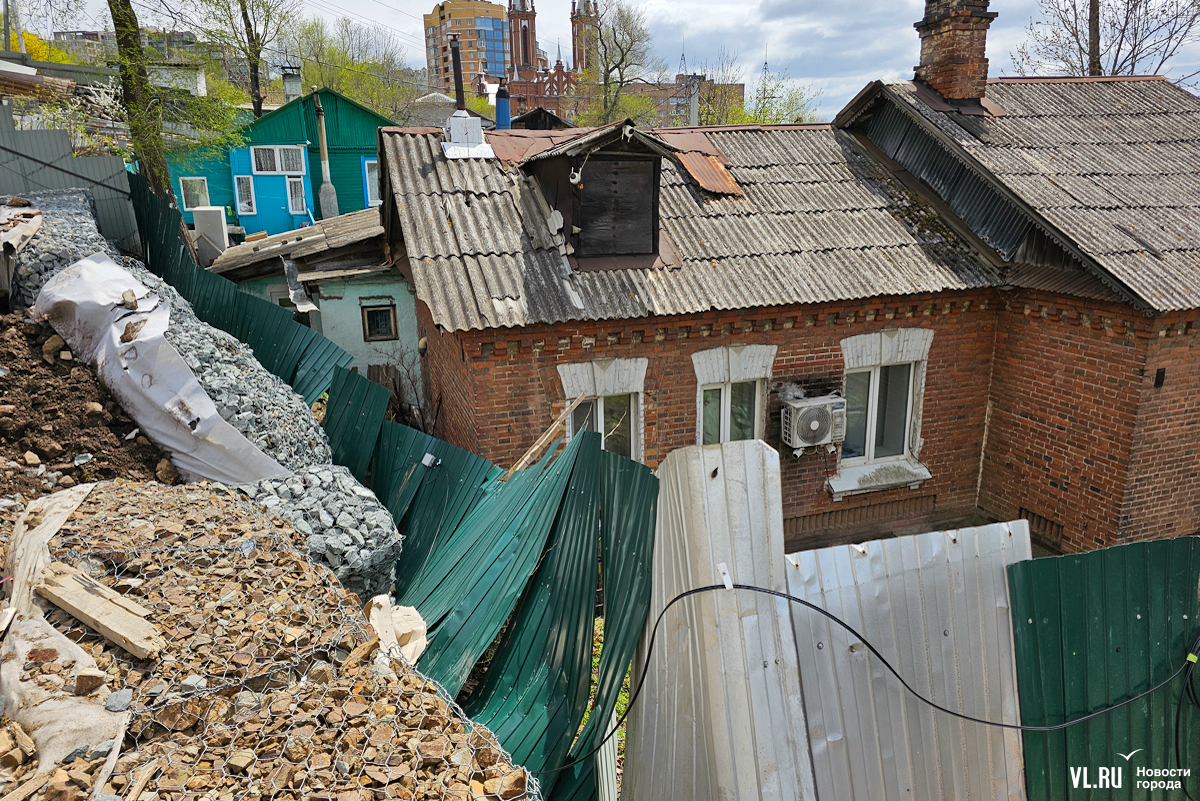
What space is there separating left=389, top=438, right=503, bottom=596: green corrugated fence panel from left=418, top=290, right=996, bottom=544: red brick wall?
1.46 metres

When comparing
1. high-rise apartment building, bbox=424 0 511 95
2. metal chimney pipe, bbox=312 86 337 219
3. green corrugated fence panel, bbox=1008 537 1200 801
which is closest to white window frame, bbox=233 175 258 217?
metal chimney pipe, bbox=312 86 337 219

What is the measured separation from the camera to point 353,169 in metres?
23.5

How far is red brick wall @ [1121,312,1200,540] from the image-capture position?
6879 mm

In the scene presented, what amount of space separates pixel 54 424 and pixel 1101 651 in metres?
7.33

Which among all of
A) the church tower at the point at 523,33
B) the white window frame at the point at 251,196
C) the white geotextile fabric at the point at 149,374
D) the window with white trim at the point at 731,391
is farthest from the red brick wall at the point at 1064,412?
the church tower at the point at 523,33

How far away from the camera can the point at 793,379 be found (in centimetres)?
781

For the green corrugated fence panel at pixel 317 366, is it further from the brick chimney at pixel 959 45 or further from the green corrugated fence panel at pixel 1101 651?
the brick chimney at pixel 959 45

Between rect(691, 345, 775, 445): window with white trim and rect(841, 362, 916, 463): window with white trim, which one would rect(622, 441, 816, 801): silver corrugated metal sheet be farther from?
rect(841, 362, 916, 463): window with white trim

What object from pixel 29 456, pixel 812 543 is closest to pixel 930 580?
pixel 812 543

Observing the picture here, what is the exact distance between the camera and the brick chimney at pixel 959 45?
8992mm

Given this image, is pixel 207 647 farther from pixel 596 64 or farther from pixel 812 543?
pixel 596 64

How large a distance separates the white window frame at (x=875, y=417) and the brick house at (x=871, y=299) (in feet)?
0.14

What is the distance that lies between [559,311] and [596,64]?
42.9m

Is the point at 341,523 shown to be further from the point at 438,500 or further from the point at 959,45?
the point at 959,45
